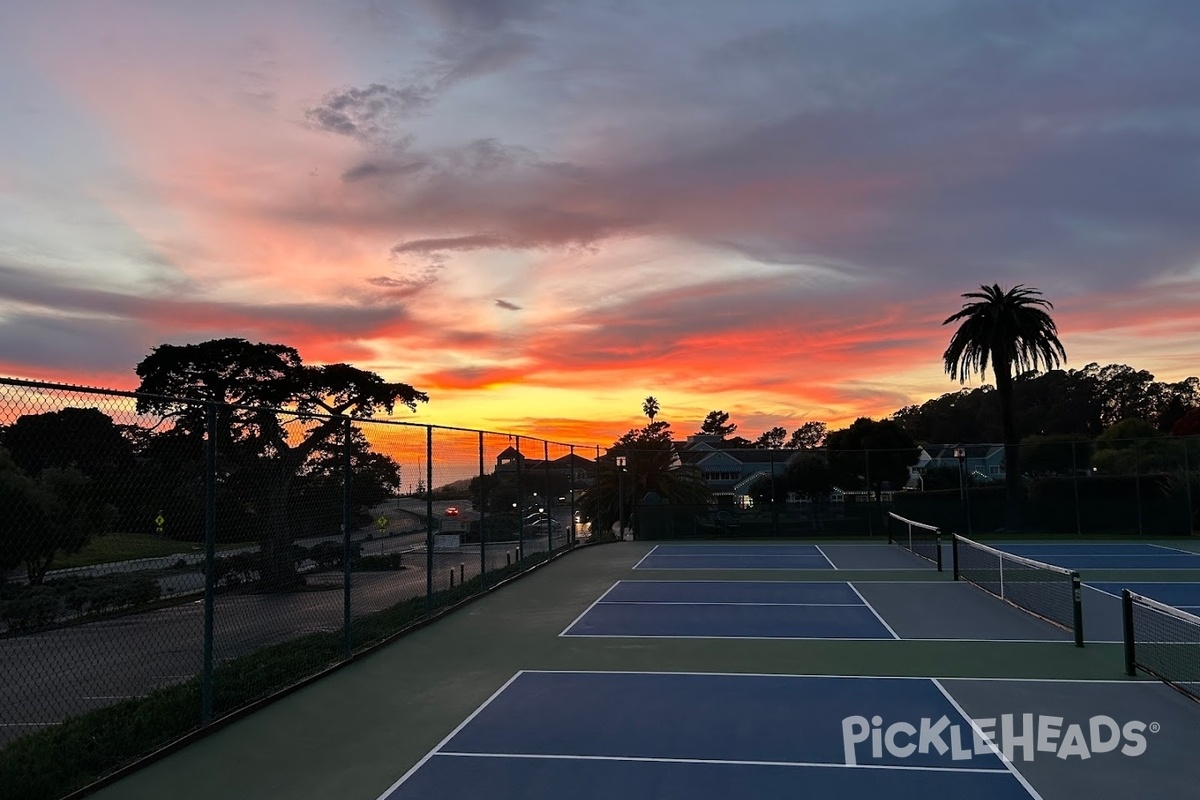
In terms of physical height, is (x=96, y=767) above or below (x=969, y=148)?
below

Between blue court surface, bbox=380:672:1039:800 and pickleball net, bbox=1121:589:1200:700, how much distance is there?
2.38 meters

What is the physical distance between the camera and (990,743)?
7219 mm

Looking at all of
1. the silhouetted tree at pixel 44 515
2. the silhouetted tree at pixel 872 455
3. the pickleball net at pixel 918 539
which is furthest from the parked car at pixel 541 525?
the silhouetted tree at pixel 872 455

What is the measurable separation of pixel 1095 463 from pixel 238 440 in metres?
43.4

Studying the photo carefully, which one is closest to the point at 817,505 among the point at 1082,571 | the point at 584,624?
the point at 1082,571

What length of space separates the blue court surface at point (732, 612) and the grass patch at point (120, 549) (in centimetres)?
623

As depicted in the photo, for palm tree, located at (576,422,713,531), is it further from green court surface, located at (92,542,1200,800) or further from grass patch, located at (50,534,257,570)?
grass patch, located at (50,534,257,570)

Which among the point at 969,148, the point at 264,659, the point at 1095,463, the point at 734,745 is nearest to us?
the point at 734,745

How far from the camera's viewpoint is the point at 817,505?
29953mm

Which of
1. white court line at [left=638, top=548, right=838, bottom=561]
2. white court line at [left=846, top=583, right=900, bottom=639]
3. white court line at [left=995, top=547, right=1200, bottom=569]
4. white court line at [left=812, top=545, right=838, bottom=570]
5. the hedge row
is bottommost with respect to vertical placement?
white court line at [left=995, top=547, right=1200, bottom=569]

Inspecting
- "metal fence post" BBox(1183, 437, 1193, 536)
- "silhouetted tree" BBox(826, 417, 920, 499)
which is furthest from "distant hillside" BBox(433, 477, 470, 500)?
"silhouetted tree" BBox(826, 417, 920, 499)

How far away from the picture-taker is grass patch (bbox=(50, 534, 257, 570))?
19.9 feet

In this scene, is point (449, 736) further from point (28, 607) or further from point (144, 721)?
point (28, 607)

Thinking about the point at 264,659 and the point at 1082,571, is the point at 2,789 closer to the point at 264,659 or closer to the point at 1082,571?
the point at 264,659
